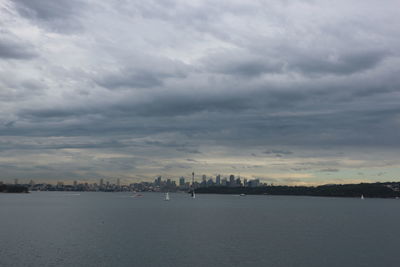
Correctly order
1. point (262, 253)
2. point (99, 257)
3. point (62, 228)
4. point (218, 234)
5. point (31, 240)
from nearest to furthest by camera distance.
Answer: point (99, 257) < point (262, 253) < point (31, 240) < point (218, 234) < point (62, 228)

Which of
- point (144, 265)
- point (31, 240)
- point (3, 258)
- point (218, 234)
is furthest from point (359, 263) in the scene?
point (31, 240)

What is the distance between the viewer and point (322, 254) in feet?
282

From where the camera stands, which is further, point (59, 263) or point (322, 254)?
point (322, 254)

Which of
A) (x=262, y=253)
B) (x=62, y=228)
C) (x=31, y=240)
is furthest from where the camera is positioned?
(x=62, y=228)

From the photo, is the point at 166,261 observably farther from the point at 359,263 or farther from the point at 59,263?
the point at 359,263

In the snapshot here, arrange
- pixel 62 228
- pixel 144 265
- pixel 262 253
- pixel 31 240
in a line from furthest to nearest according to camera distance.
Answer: pixel 62 228, pixel 31 240, pixel 262 253, pixel 144 265

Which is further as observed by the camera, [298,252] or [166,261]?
[298,252]

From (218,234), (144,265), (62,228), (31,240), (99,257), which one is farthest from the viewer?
(62,228)

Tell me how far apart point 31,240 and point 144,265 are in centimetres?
4122

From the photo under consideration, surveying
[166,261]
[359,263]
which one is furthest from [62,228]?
[359,263]

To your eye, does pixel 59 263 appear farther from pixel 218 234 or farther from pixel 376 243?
pixel 376 243

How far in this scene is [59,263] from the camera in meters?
73.3

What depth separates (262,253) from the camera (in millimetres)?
85812

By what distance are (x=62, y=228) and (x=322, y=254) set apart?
267ft
